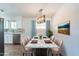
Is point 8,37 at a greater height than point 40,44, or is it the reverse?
point 8,37

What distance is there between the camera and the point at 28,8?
2.39 metres

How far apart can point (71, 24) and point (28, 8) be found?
35.3 inches

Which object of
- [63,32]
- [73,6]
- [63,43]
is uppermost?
[73,6]

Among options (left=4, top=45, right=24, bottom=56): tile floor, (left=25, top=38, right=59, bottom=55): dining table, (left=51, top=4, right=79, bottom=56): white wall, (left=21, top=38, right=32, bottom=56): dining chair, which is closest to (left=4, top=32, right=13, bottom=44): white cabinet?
(left=4, top=45, right=24, bottom=56): tile floor

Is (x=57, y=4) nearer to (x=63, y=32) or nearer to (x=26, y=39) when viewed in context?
(x=63, y=32)

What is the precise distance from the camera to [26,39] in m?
2.45

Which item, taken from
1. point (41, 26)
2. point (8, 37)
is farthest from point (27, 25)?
point (8, 37)

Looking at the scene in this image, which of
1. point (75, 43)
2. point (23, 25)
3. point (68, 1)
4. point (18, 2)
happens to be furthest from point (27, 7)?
point (75, 43)

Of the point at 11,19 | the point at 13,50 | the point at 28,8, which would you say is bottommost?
Answer: the point at 13,50

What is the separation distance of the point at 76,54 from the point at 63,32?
0.49 meters

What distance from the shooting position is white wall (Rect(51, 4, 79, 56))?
2.27 m

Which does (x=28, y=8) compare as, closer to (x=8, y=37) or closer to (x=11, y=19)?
(x=11, y=19)

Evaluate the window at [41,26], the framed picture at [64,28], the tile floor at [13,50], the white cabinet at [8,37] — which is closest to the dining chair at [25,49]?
the tile floor at [13,50]

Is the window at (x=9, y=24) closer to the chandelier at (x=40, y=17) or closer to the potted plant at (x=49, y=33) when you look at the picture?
the chandelier at (x=40, y=17)
